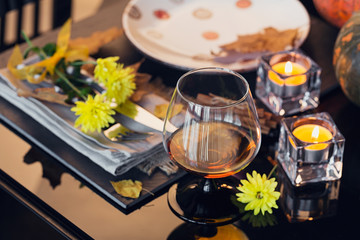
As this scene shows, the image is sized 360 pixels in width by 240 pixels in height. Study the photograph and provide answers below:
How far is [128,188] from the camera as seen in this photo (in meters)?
0.80

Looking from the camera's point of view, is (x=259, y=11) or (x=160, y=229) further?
(x=259, y=11)

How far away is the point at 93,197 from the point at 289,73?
0.37 m

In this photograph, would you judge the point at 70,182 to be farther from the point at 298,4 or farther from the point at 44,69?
the point at 298,4

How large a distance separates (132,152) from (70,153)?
0.10 metres

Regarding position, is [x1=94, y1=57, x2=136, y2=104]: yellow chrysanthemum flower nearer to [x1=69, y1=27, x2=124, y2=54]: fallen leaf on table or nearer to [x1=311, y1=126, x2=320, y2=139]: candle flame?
[x1=69, y1=27, x2=124, y2=54]: fallen leaf on table

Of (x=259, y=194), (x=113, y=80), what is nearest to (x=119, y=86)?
(x=113, y=80)

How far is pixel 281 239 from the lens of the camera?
2.44 feet

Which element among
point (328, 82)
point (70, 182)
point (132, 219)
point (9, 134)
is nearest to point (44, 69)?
point (9, 134)

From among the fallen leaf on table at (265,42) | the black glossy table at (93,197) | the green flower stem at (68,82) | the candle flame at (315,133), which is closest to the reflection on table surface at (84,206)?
the black glossy table at (93,197)

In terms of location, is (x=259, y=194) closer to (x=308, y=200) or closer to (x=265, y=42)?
(x=308, y=200)

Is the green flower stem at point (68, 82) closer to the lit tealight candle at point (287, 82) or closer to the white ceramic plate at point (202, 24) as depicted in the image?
the white ceramic plate at point (202, 24)

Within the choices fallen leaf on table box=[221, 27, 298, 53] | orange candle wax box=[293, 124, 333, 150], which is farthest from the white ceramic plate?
orange candle wax box=[293, 124, 333, 150]

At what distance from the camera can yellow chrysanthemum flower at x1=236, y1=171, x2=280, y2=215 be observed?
29.6 inches

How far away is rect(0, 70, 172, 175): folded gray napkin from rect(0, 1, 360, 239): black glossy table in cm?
2
